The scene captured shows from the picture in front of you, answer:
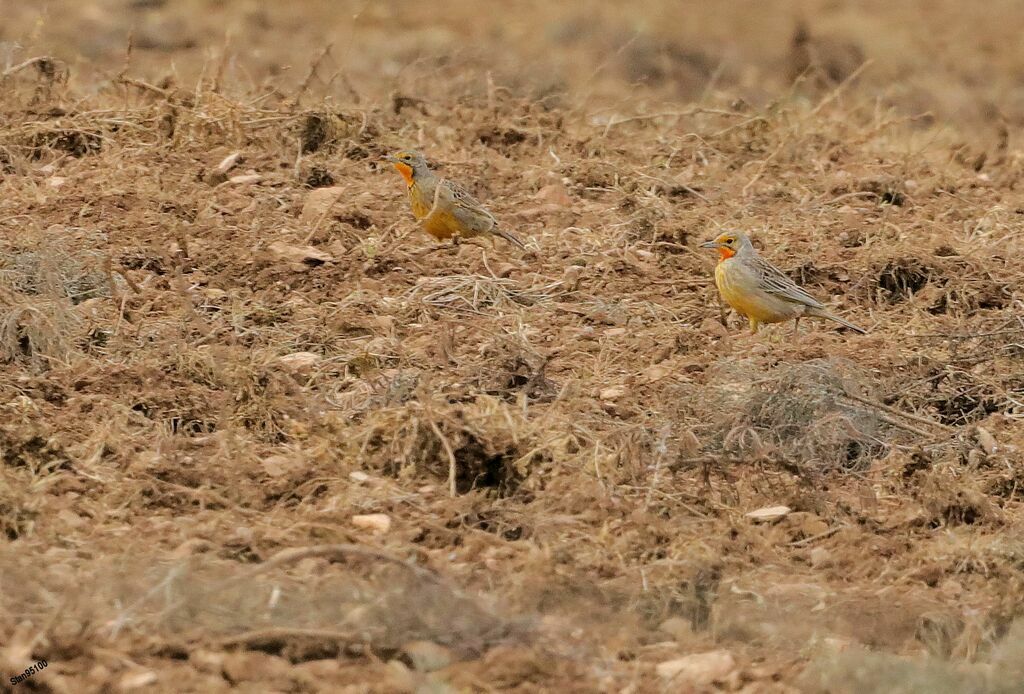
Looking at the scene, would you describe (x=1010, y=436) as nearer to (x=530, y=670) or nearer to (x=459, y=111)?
(x=530, y=670)

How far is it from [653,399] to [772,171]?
3878 millimetres

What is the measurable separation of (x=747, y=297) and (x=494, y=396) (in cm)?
173

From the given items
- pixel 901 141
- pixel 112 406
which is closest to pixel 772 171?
pixel 901 141

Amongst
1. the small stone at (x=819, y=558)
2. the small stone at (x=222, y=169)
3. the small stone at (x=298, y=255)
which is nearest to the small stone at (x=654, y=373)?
the small stone at (x=819, y=558)

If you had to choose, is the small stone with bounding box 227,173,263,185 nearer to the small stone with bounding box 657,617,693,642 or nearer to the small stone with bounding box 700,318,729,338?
the small stone with bounding box 700,318,729,338

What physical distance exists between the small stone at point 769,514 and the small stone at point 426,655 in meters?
2.00

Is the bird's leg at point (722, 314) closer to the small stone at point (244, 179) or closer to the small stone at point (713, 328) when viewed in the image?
the small stone at point (713, 328)

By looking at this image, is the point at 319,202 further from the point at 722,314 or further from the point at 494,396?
the point at 494,396

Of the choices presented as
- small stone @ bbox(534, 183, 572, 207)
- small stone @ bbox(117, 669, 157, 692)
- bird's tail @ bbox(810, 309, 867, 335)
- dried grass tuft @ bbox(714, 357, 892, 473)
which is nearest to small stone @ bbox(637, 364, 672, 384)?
dried grass tuft @ bbox(714, 357, 892, 473)

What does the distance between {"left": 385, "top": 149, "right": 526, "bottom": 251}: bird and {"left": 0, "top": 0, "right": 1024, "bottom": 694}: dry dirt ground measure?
0.16m

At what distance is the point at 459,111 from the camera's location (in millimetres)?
11953

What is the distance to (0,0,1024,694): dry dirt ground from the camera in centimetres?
561

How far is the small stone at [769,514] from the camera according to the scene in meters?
7.08

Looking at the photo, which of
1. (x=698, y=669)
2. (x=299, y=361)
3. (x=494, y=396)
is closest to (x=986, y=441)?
(x=494, y=396)
